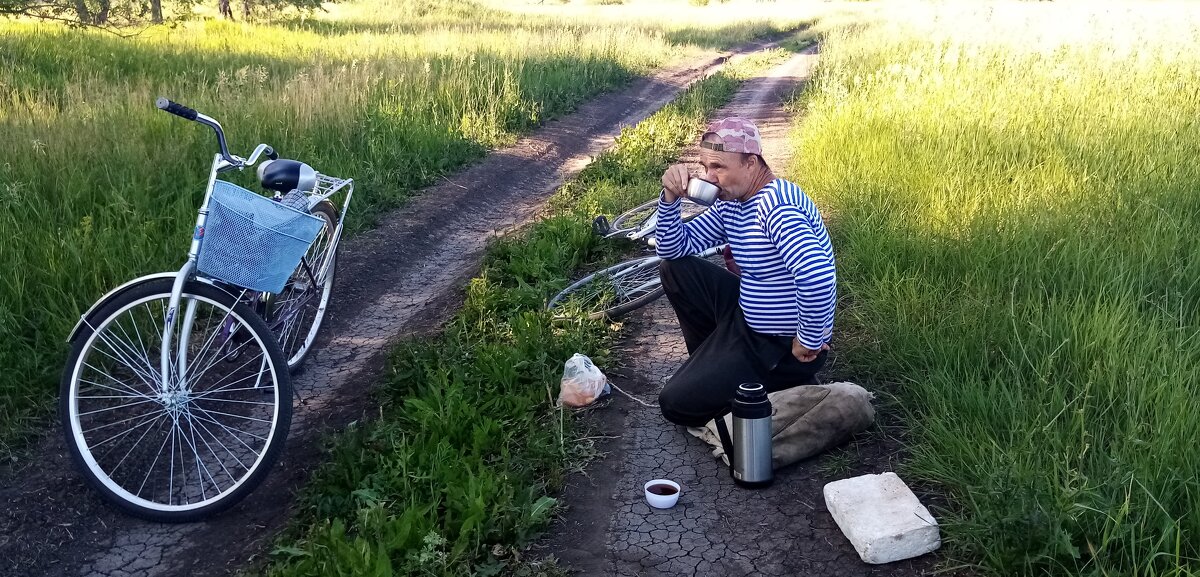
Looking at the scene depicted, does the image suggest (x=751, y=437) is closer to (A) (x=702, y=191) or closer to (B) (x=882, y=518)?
(B) (x=882, y=518)

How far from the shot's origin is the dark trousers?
3.92 m

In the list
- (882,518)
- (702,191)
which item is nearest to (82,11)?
(702,191)

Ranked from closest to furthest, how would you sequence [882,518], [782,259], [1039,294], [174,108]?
[882,518] < [174,108] < [782,259] < [1039,294]

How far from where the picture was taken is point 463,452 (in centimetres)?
377

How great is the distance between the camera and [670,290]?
4.41 meters

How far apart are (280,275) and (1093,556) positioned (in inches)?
123

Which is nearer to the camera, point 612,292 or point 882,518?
point 882,518

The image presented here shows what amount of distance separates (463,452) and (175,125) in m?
5.67

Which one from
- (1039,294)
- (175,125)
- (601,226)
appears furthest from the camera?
(175,125)

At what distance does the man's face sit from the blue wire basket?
1687mm

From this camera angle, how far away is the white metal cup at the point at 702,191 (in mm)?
3637

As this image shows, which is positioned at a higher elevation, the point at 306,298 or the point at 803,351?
the point at 803,351

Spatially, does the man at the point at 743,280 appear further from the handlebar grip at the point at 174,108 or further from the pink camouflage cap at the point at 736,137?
the handlebar grip at the point at 174,108

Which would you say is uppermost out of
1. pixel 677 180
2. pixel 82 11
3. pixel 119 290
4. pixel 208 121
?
pixel 82 11
